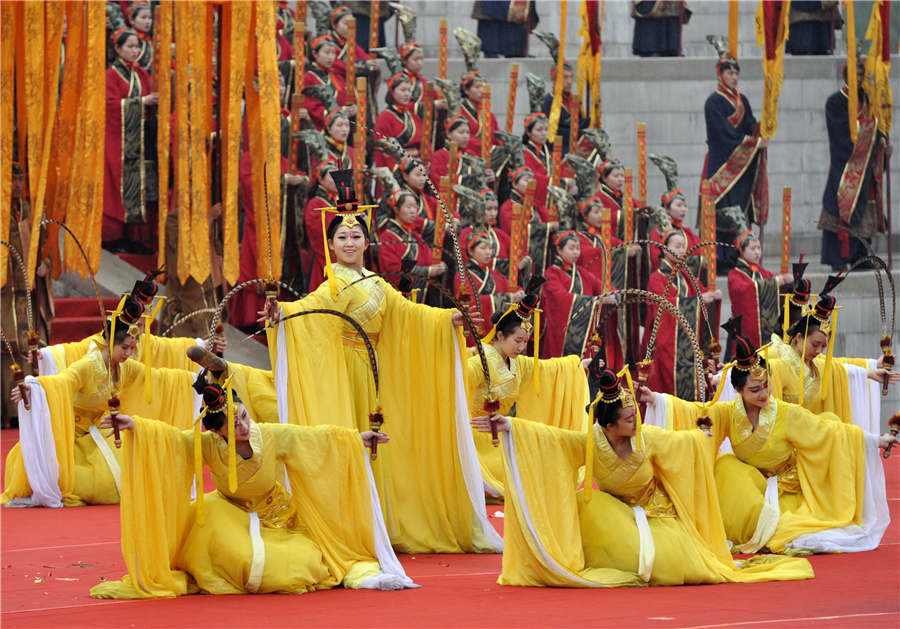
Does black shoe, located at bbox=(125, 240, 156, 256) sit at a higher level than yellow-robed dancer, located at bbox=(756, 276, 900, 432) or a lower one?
higher

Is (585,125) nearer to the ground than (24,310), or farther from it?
farther from it

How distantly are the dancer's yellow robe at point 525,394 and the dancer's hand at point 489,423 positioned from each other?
197 centimetres

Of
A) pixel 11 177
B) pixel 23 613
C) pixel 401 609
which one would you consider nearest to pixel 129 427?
pixel 23 613

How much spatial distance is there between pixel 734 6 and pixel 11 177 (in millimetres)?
6790

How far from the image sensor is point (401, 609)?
5.48 m

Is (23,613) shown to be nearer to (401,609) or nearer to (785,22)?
(401,609)

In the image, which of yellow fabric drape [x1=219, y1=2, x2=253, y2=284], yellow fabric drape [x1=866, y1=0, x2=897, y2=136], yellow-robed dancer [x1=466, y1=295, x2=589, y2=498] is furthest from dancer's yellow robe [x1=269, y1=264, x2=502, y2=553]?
yellow fabric drape [x1=866, y1=0, x2=897, y2=136]

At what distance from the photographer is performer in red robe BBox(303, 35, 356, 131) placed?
12.2m

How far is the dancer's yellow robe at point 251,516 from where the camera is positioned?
18.9ft

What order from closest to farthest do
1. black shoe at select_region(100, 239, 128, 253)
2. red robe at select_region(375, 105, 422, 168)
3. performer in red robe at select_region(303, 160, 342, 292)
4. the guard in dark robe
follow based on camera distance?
performer in red robe at select_region(303, 160, 342, 292), black shoe at select_region(100, 239, 128, 253), red robe at select_region(375, 105, 422, 168), the guard in dark robe

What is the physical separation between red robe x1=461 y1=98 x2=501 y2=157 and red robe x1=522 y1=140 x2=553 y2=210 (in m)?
0.35

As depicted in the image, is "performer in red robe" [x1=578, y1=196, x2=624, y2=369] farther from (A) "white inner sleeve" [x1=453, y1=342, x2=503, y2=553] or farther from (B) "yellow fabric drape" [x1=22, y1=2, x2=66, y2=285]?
(A) "white inner sleeve" [x1=453, y1=342, x2=503, y2=553]

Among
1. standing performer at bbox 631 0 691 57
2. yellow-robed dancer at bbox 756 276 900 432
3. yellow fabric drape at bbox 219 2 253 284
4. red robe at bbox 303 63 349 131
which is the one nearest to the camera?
yellow-robed dancer at bbox 756 276 900 432

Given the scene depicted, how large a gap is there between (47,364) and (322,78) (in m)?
4.67
